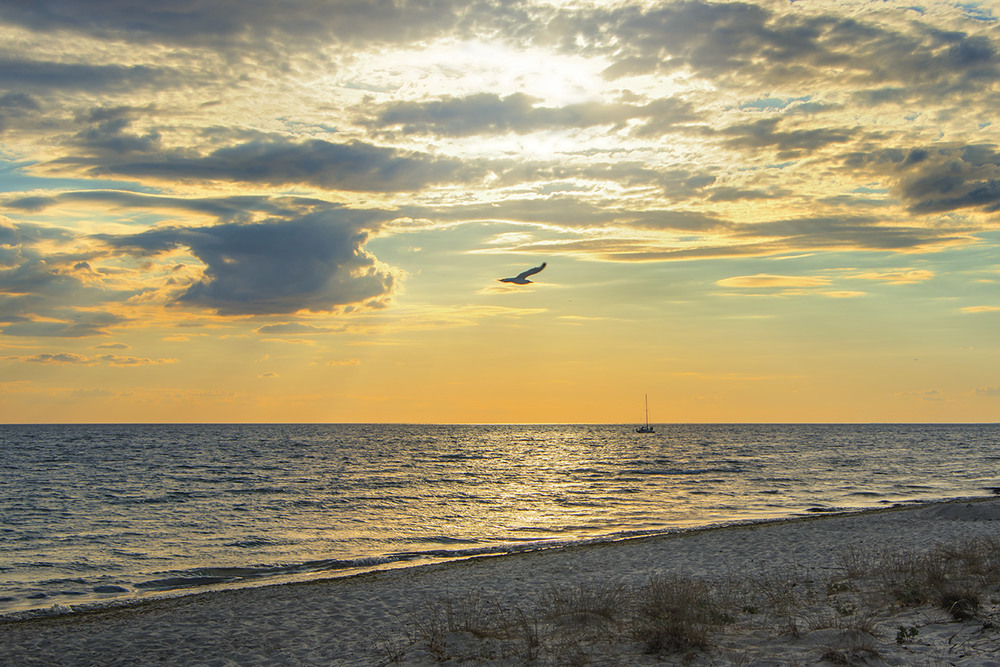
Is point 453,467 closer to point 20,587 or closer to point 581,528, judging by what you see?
point 581,528

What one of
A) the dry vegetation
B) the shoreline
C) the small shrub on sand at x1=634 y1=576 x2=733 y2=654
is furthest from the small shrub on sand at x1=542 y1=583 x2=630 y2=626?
the shoreline

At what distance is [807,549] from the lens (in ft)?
73.4

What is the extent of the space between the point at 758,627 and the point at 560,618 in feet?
10.6

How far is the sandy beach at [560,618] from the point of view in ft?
31.8

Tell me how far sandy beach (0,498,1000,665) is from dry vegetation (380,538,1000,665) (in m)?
0.04

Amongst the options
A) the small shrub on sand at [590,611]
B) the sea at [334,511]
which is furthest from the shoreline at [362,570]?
the small shrub on sand at [590,611]

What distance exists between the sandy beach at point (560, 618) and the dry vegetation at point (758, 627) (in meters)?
0.04

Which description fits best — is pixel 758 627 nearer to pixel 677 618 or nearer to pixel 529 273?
pixel 677 618

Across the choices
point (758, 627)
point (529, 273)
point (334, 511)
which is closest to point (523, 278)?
point (529, 273)

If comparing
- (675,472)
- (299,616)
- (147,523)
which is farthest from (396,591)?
(675,472)

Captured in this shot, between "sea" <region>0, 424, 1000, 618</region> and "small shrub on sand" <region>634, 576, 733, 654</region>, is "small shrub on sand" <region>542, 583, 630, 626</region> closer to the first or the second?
"small shrub on sand" <region>634, 576, 733, 654</region>

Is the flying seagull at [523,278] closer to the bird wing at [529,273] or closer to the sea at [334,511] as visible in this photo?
the bird wing at [529,273]

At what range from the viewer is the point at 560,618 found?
40.0ft

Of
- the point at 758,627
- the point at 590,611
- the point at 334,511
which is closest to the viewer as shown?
the point at 758,627
